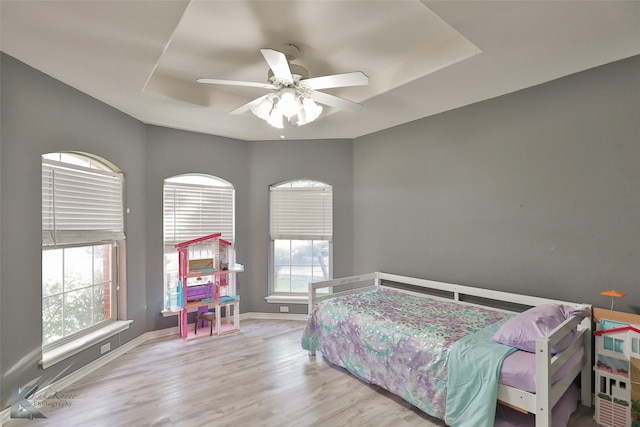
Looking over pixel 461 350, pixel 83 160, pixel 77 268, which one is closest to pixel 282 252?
pixel 77 268

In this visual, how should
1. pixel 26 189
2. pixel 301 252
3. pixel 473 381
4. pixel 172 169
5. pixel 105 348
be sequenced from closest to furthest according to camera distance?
pixel 473 381 < pixel 26 189 < pixel 105 348 < pixel 172 169 < pixel 301 252

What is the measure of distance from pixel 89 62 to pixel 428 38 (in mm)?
2432

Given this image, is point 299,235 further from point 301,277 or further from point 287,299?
point 287,299

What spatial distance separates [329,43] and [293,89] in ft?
1.67

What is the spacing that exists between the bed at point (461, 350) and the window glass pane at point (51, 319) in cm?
216

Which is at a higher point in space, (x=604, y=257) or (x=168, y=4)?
(x=168, y=4)

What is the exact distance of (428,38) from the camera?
87.1 inches

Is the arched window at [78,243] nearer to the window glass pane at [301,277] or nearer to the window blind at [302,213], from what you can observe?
the window blind at [302,213]

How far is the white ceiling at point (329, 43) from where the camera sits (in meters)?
1.69

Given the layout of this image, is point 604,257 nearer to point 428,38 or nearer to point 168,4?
point 428,38

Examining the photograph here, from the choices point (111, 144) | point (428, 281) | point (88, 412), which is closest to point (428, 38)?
point (428, 281)

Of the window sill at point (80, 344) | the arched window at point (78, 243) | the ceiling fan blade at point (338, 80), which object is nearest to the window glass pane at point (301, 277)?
the window sill at point (80, 344)

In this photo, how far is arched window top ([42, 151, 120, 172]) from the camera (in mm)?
2589

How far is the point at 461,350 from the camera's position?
1977 mm
